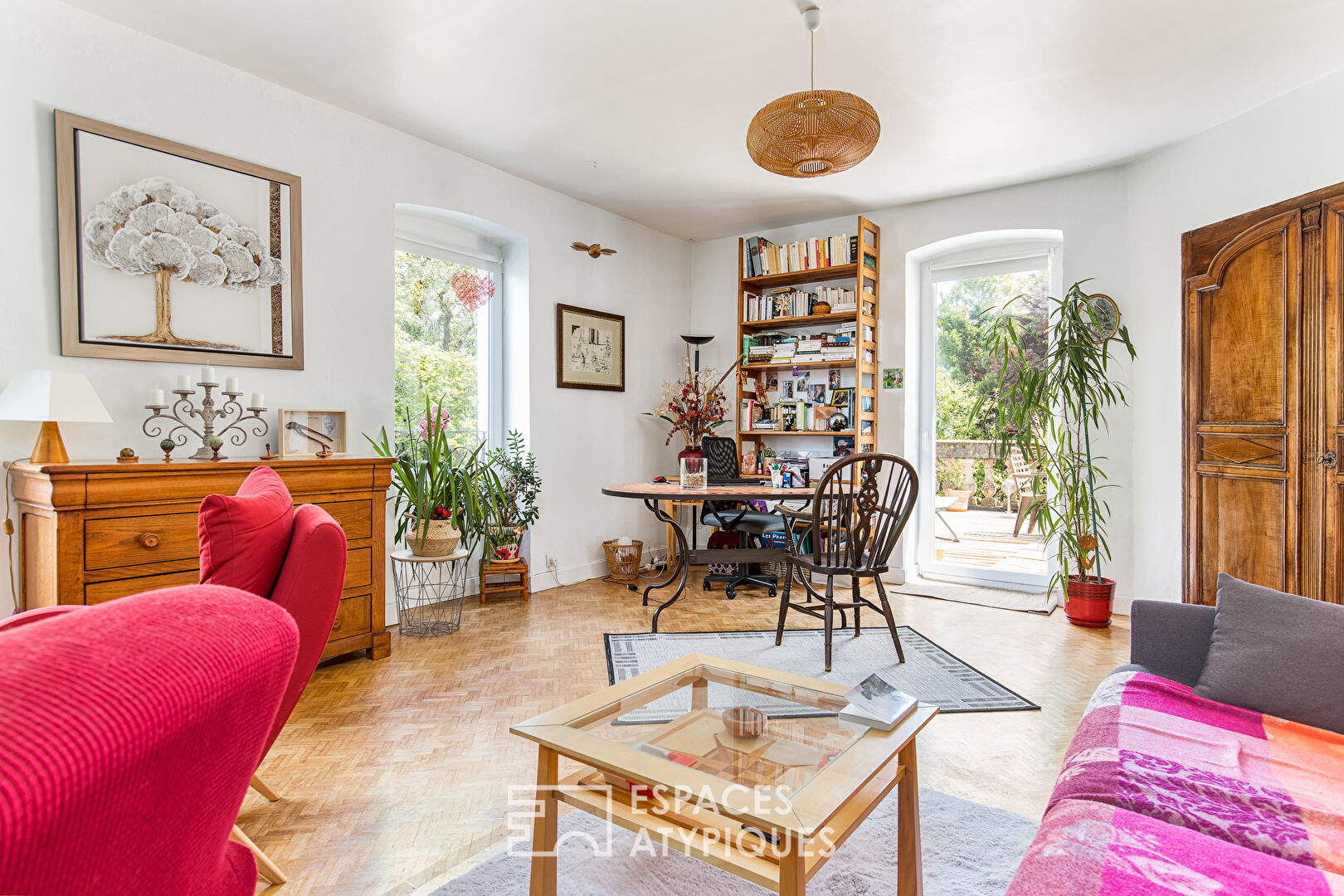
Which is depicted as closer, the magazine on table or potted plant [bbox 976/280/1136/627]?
the magazine on table

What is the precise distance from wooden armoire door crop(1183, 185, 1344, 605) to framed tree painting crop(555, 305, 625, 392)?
3.56m

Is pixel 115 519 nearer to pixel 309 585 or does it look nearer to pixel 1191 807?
pixel 309 585

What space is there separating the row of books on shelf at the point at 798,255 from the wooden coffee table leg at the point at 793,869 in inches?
175

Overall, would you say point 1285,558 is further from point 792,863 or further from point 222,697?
point 222,697

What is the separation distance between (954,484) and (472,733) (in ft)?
13.1

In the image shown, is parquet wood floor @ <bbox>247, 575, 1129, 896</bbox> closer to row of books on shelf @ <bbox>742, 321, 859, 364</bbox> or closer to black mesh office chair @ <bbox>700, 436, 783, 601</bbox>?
black mesh office chair @ <bbox>700, 436, 783, 601</bbox>

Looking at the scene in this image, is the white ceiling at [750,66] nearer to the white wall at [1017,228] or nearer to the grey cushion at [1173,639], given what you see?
the white wall at [1017,228]

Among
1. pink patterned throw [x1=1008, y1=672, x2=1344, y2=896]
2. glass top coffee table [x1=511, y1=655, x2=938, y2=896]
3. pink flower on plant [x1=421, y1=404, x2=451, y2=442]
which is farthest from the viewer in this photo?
pink flower on plant [x1=421, y1=404, x2=451, y2=442]

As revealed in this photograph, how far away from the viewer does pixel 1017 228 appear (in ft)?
15.2

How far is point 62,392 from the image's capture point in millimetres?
2406

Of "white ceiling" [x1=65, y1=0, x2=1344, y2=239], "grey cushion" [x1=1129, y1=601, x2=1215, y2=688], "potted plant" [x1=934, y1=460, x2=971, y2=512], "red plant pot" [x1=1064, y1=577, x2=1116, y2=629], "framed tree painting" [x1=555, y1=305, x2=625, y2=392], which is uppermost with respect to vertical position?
"white ceiling" [x1=65, y1=0, x2=1344, y2=239]

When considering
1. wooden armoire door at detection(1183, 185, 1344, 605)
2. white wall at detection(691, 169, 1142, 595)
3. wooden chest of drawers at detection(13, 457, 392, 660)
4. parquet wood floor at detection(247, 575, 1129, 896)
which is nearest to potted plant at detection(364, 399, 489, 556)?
parquet wood floor at detection(247, 575, 1129, 896)

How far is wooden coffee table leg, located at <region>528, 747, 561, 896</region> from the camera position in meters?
1.48

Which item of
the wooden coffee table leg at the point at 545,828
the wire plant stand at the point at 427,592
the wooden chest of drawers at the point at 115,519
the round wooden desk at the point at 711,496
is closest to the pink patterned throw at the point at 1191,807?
the wooden coffee table leg at the point at 545,828
